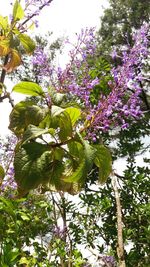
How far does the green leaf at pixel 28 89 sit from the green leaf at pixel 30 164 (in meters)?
0.14

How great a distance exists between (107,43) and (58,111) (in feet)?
35.6

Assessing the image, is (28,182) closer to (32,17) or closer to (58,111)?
(58,111)

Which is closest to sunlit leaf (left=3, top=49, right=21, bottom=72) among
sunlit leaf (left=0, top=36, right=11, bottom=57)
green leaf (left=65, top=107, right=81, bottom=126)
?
sunlit leaf (left=0, top=36, right=11, bottom=57)

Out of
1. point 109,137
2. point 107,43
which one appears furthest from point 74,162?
point 107,43

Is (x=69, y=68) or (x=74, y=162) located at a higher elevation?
(x=69, y=68)

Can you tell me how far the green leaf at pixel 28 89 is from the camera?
34.1 inches

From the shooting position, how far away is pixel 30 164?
80 centimetres

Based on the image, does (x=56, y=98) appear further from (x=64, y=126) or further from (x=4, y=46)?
(x=4, y=46)

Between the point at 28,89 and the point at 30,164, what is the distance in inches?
7.4

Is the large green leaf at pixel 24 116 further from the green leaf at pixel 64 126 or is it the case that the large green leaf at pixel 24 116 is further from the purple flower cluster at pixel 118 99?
the purple flower cluster at pixel 118 99

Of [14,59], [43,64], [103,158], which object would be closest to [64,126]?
[103,158]

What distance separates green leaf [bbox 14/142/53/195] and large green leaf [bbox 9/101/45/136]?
0.08 meters

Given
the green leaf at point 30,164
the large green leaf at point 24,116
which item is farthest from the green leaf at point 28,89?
the green leaf at point 30,164

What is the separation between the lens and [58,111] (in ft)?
2.59
